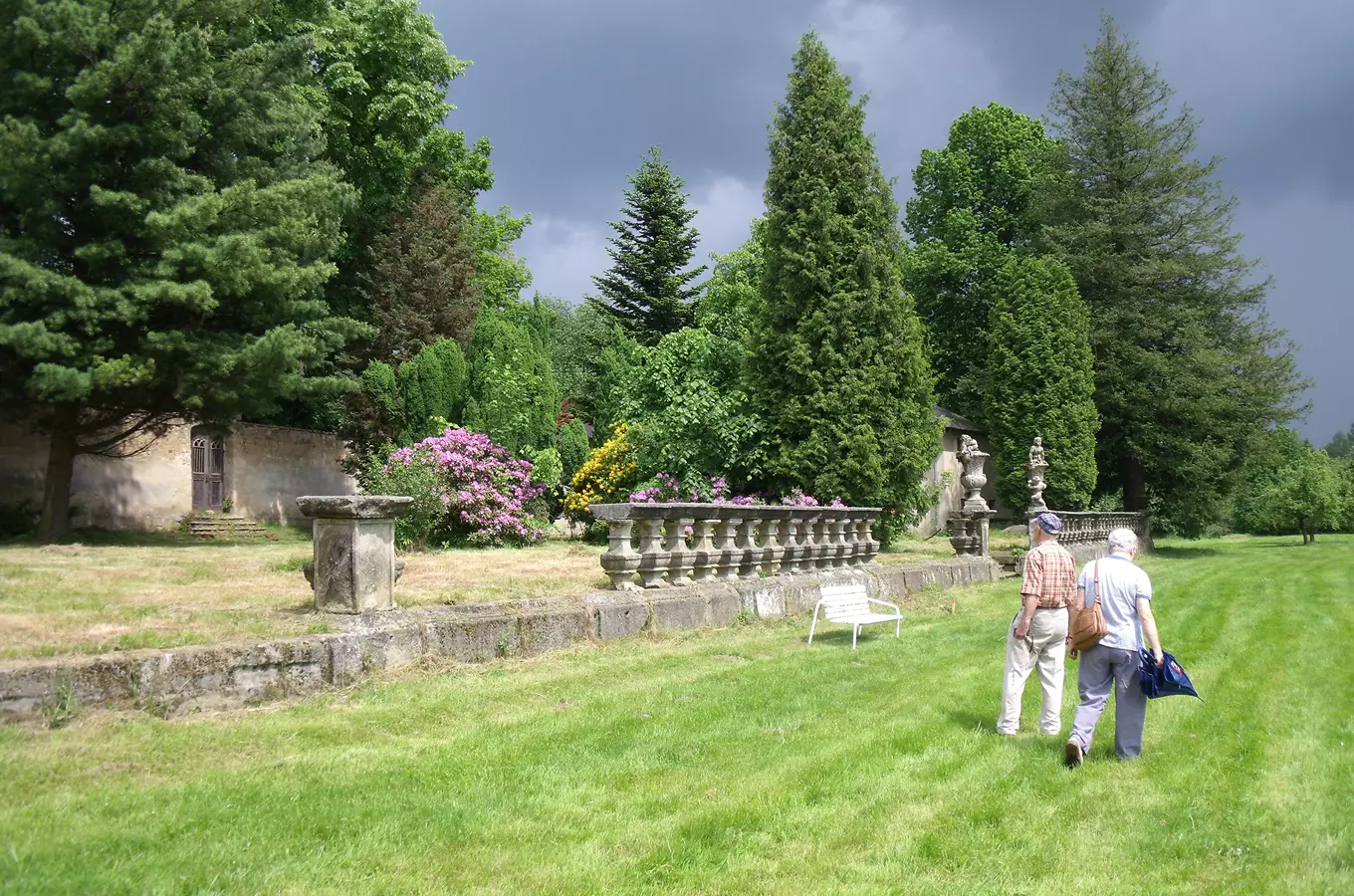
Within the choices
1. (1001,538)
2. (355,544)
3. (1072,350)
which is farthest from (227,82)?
(1072,350)

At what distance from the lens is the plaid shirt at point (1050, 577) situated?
5949mm

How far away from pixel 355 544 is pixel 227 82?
1370cm

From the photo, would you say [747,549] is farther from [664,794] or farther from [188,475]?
[188,475]

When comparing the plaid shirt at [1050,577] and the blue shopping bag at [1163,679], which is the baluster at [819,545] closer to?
the plaid shirt at [1050,577]

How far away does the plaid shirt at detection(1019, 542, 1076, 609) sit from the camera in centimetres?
595

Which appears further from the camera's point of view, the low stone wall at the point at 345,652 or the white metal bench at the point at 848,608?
the white metal bench at the point at 848,608

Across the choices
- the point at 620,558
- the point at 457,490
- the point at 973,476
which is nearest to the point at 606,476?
the point at 457,490

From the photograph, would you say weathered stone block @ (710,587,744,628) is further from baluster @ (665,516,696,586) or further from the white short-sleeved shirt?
→ the white short-sleeved shirt

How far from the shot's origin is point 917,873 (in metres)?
3.59

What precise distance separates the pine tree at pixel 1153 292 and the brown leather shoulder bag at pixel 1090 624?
27.5 metres

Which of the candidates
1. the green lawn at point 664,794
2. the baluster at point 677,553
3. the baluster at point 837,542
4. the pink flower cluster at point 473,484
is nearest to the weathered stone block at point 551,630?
the green lawn at point 664,794

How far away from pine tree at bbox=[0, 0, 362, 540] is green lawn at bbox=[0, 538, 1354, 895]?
10981 mm

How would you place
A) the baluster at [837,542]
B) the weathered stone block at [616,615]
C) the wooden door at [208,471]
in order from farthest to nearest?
the wooden door at [208,471]
the baluster at [837,542]
the weathered stone block at [616,615]

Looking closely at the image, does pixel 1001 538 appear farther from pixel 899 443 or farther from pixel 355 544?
pixel 355 544
